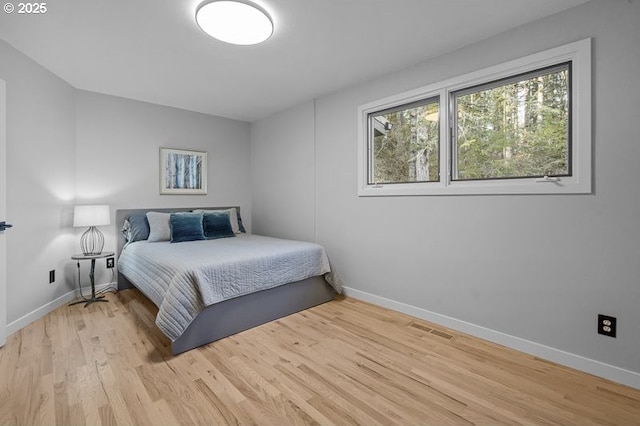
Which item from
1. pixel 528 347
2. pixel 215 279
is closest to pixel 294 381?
pixel 215 279

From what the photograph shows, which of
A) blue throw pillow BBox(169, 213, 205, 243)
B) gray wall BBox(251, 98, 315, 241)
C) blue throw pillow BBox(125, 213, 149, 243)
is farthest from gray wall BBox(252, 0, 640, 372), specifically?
blue throw pillow BBox(125, 213, 149, 243)

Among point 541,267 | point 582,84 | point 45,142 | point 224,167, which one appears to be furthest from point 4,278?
point 582,84

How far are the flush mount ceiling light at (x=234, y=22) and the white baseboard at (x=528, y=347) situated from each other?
262 cm

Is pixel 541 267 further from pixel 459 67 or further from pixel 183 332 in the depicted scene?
pixel 183 332

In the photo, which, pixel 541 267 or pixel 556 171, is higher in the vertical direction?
pixel 556 171

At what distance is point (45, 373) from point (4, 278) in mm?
867

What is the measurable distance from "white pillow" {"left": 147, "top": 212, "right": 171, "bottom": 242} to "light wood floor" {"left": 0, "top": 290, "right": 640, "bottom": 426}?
1.17 metres

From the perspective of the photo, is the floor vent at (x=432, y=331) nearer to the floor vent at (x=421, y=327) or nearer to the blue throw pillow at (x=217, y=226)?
the floor vent at (x=421, y=327)

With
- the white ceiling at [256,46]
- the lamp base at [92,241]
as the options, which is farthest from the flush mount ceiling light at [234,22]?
the lamp base at [92,241]

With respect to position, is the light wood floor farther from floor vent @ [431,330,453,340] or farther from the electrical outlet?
the electrical outlet

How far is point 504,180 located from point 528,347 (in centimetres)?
124

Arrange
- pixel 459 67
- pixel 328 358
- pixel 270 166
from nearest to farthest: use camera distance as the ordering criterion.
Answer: pixel 328 358 → pixel 459 67 → pixel 270 166

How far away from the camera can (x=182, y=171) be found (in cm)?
411

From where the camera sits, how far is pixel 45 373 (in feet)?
6.07
